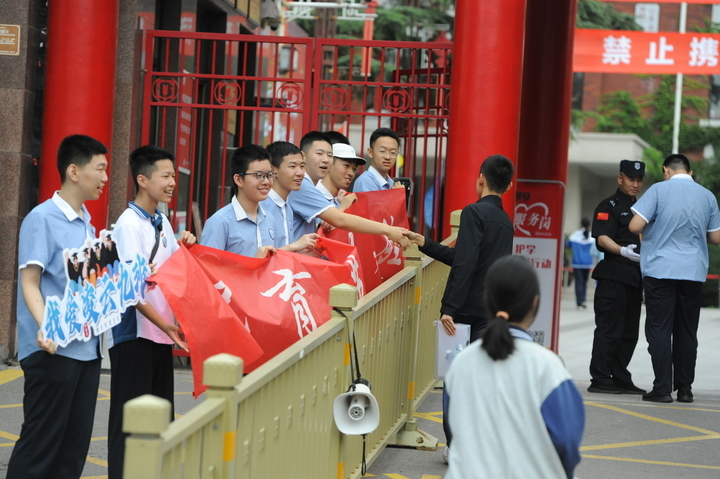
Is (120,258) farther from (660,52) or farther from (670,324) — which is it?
(660,52)

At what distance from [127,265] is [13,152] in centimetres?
434

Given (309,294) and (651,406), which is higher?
(309,294)

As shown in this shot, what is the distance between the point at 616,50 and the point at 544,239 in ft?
36.5

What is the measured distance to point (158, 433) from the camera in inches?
99.1

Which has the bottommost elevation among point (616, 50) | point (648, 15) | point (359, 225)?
point (359, 225)

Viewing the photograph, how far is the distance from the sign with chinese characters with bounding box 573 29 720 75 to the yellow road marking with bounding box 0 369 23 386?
14228 millimetres

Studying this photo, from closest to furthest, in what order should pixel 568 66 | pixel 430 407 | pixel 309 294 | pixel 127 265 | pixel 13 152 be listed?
pixel 127 265 → pixel 309 294 → pixel 430 407 → pixel 13 152 → pixel 568 66

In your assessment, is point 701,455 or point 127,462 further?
point 701,455

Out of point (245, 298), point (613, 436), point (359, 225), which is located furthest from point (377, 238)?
point (613, 436)

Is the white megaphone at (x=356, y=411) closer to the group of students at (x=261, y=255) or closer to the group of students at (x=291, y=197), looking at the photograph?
the group of students at (x=261, y=255)

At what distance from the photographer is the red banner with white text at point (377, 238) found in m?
6.22

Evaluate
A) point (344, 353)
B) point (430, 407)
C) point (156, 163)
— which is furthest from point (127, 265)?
point (430, 407)

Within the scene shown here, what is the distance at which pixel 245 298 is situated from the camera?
4730 mm

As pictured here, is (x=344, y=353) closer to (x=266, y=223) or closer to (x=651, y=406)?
(x=266, y=223)
